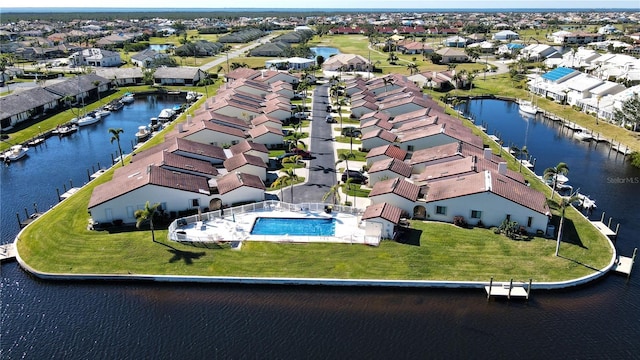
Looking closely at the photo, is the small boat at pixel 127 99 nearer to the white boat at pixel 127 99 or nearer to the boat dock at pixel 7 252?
the white boat at pixel 127 99

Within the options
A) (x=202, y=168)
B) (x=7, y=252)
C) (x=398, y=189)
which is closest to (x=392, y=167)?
(x=398, y=189)

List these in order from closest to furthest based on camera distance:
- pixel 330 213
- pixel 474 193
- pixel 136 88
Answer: pixel 474 193 < pixel 330 213 < pixel 136 88

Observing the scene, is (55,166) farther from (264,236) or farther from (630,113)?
(630,113)

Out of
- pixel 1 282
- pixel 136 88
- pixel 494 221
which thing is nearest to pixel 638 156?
pixel 494 221

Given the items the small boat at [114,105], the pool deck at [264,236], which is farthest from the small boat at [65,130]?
the pool deck at [264,236]

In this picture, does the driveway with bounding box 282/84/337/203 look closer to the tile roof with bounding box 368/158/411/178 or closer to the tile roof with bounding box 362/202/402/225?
the tile roof with bounding box 368/158/411/178

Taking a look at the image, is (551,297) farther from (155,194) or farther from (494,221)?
(155,194)
